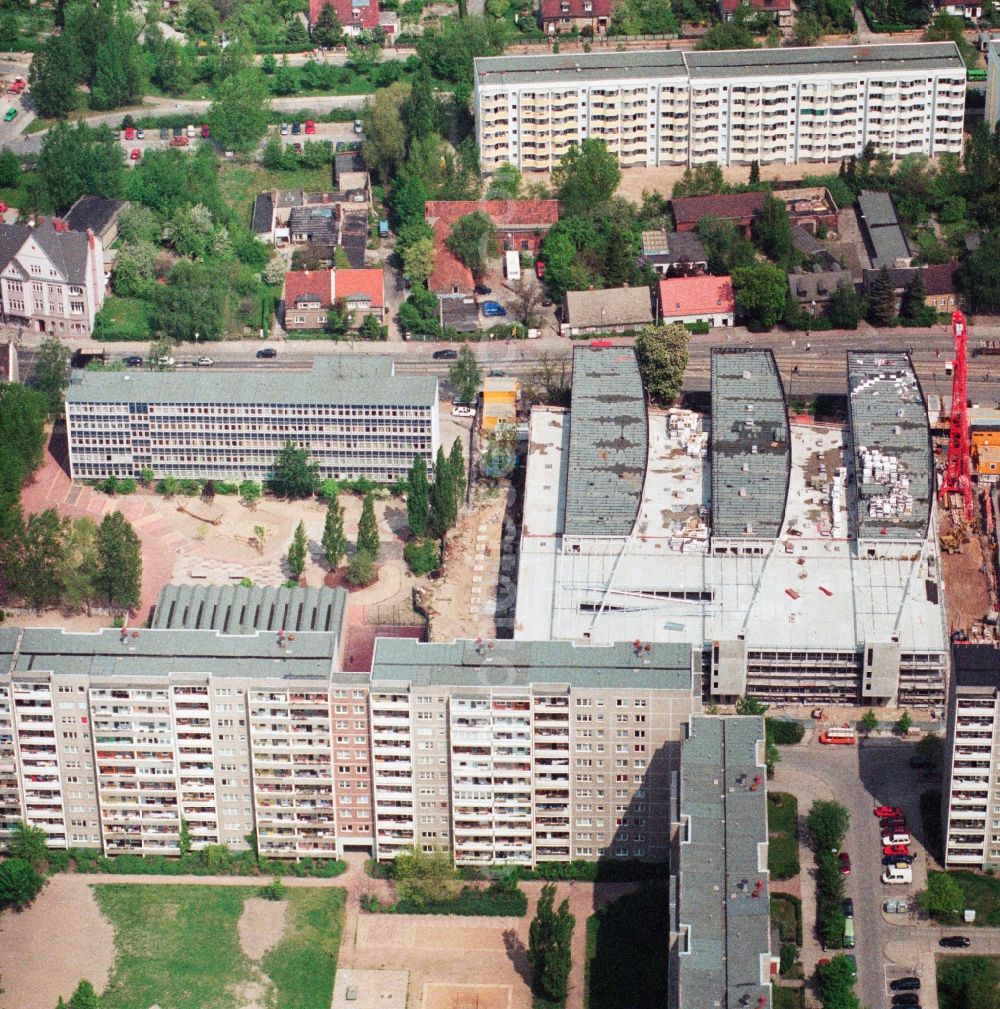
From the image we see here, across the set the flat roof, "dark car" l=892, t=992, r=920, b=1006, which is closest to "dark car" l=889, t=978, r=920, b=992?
"dark car" l=892, t=992, r=920, b=1006

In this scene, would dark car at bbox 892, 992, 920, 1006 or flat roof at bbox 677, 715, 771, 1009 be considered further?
dark car at bbox 892, 992, 920, 1006

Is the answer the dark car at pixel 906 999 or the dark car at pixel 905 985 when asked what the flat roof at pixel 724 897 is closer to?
the dark car at pixel 905 985

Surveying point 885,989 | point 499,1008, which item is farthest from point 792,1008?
point 499,1008

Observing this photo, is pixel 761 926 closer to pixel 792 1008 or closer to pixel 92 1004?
pixel 792 1008

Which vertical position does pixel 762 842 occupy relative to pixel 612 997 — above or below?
above

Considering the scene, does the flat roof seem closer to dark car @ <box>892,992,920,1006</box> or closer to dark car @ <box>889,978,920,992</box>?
dark car @ <box>889,978,920,992</box>

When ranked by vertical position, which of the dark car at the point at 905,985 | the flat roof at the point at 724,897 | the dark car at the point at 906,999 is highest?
the flat roof at the point at 724,897

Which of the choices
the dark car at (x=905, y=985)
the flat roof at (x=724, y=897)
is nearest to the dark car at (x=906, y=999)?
the dark car at (x=905, y=985)
